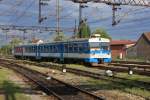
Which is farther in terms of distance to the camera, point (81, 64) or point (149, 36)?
point (149, 36)

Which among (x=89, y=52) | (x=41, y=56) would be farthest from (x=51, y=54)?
(x=89, y=52)

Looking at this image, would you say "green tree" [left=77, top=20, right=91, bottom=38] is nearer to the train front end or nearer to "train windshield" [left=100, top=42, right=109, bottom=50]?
"train windshield" [left=100, top=42, right=109, bottom=50]

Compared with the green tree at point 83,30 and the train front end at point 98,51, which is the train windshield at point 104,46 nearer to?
the train front end at point 98,51

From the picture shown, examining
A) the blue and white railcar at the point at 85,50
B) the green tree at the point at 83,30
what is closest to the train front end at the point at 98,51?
the blue and white railcar at the point at 85,50

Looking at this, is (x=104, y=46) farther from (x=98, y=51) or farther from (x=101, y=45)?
(x=98, y=51)

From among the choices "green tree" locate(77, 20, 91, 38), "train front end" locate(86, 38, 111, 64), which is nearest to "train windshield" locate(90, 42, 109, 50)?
"train front end" locate(86, 38, 111, 64)

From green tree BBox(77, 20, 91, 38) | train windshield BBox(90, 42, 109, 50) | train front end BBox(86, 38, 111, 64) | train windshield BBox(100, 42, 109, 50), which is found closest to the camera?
train front end BBox(86, 38, 111, 64)

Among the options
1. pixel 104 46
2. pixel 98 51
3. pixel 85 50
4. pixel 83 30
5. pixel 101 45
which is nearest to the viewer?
pixel 85 50

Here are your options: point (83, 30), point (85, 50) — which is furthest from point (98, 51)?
point (83, 30)

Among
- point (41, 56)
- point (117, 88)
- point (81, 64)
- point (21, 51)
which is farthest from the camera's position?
point (21, 51)

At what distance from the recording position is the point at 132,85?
20578 millimetres

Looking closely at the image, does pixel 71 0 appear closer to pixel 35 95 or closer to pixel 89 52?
pixel 89 52

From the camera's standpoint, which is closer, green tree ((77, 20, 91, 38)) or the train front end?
the train front end

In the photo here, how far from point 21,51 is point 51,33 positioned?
11200 mm
